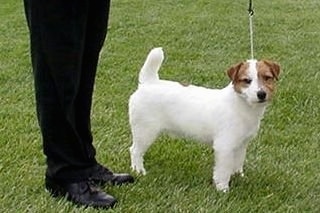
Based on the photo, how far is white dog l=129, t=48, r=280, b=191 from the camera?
3523mm

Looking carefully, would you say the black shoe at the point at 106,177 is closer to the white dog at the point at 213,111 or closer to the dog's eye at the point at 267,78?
the white dog at the point at 213,111

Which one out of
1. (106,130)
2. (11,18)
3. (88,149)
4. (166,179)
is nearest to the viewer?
(88,149)

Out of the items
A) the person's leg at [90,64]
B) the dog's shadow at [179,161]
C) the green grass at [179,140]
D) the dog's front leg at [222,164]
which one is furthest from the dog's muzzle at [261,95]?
the person's leg at [90,64]

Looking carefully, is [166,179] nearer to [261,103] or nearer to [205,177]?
[205,177]

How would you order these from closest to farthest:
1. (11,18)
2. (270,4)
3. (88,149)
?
(88,149) < (11,18) < (270,4)

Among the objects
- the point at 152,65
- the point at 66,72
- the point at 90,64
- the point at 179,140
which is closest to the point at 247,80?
the point at 152,65

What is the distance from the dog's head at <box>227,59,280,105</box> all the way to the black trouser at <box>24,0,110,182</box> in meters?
0.65

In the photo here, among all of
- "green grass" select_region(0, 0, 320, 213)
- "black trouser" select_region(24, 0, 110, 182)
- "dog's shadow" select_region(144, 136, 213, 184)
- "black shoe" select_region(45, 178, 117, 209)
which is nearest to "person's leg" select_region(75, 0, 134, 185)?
"black trouser" select_region(24, 0, 110, 182)

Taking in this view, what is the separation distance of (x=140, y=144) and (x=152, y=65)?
0.41 meters

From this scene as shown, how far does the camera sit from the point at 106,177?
12.1ft

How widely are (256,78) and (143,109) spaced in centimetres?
65

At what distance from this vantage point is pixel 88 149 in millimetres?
3572

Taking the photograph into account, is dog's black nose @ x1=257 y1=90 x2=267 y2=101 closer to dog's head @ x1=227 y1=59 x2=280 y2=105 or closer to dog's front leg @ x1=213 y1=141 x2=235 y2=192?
dog's head @ x1=227 y1=59 x2=280 y2=105

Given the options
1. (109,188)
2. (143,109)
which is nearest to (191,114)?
(143,109)
